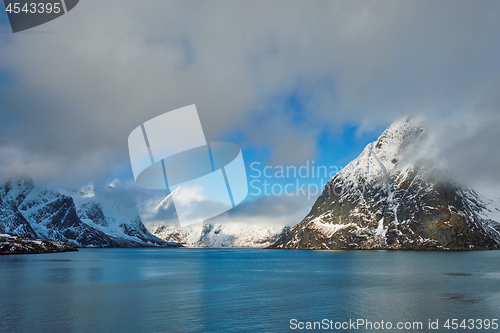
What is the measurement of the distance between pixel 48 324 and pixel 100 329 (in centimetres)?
752

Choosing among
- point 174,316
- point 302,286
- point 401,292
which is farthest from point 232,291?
point 401,292

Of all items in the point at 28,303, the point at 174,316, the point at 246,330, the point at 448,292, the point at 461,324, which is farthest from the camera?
the point at 448,292

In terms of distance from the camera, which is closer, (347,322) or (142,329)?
(142,329)

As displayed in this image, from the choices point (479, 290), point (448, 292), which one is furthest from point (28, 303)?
point (479, 290)

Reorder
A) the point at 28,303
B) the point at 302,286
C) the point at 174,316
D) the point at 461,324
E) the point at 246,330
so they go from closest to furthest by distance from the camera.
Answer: the point at 246,330, the point at 461,324, the point at 174,316, the point at 28,303, the point at 302,286

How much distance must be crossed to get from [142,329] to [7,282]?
2298 inches

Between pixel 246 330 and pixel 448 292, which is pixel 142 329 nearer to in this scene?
pixel 246 330

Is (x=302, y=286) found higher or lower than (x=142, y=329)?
lower

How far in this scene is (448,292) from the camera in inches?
2517

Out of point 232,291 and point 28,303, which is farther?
point 232,291

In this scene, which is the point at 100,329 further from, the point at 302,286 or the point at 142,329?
the point at 302,286

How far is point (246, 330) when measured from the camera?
3925 cm

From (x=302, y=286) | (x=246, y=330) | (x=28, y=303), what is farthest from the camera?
(x=302, y=286)

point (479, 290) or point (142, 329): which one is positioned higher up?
point (142, 329)
